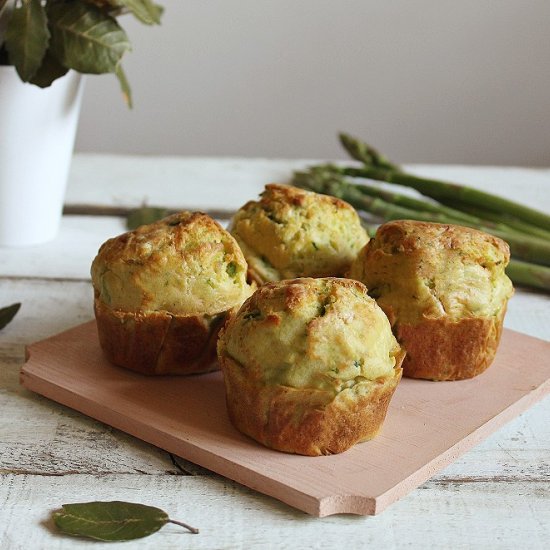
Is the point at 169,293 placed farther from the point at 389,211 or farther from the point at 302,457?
the point at 389,211

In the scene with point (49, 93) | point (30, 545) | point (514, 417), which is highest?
point (49, 93)

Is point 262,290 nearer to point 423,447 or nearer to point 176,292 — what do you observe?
point 176,292

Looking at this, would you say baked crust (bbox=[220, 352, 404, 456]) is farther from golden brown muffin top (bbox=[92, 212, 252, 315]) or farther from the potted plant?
the potted plant

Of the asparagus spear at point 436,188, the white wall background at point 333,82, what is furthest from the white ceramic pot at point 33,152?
the white wall background at point 333,82

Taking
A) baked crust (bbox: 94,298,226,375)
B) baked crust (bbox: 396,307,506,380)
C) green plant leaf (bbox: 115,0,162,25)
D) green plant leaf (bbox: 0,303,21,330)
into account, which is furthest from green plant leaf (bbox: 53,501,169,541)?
green plant leaf (bbox: 115,0,162,25)

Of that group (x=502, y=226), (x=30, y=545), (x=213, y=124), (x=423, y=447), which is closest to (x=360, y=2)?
(x=213, y=124)

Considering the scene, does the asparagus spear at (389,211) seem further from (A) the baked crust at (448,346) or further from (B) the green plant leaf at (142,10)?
(B) the green plant leaf at (142,10)
